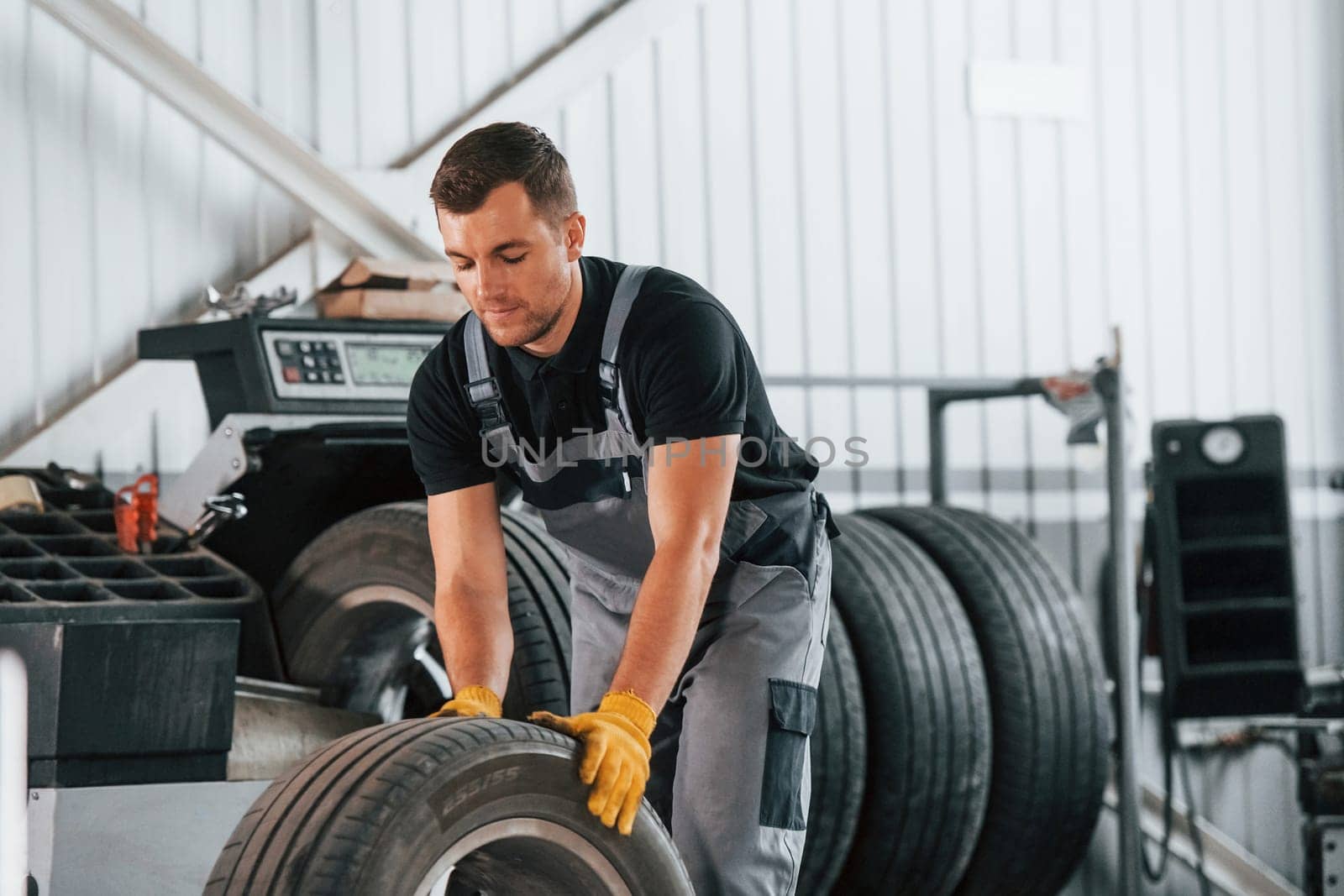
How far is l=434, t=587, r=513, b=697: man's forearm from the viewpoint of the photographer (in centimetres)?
209

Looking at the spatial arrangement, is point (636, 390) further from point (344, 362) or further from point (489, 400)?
point (344, 362)

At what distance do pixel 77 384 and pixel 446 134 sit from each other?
120 centimetres

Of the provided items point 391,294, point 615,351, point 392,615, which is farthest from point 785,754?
point 391,294

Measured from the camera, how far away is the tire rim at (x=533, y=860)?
1.66 meters

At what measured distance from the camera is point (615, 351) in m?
1.96

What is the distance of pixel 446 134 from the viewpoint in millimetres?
4090

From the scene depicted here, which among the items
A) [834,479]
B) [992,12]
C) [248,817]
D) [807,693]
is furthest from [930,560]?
[248,817]

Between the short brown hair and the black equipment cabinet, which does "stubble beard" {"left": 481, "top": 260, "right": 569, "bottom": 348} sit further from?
the black equipment cabinet

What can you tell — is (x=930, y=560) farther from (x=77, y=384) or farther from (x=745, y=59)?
(x=77, y=384)

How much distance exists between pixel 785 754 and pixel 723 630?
20 centimetres

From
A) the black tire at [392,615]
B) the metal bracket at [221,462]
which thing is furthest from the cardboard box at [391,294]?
the black tire at [392,615]

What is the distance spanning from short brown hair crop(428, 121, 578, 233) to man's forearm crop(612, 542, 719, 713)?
0.47 metres

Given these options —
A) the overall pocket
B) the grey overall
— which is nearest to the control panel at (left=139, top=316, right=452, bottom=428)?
the grey overall

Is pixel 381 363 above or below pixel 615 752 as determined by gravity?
above
